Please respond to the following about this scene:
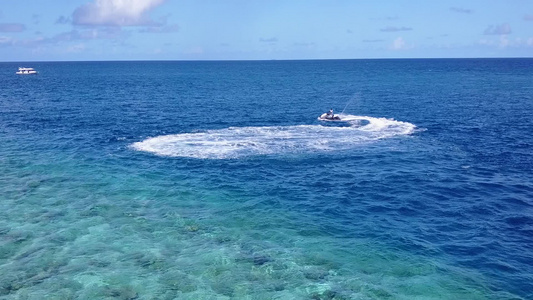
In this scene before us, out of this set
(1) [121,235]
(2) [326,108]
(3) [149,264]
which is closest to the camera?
(3) [149,264]

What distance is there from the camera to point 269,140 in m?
74.4

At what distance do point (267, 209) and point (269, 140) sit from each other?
2904 centimetres

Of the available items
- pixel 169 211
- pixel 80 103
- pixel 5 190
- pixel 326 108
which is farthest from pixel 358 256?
pixel 80 103

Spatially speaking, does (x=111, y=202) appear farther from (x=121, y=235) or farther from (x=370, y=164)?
(x=370, y=164)

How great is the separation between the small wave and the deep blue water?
0.39m

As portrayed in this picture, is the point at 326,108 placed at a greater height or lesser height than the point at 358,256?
greater

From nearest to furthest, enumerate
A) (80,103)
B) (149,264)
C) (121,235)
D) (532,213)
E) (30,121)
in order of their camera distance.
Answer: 1. (149,264)
2. (121,235)
3. (532,213)
4. (30,121)
5. (80,103)

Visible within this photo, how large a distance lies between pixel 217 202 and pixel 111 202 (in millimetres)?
11562

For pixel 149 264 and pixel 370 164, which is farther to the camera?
pixel 370 164

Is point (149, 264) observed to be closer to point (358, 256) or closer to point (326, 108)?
point (358, 256)

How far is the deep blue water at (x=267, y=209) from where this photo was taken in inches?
1268

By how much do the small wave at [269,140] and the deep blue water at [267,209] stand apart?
39 centimetres

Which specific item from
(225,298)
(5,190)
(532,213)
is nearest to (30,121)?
(5,190)

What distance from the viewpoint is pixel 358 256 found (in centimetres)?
3641
